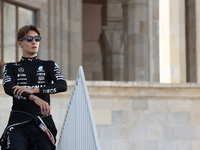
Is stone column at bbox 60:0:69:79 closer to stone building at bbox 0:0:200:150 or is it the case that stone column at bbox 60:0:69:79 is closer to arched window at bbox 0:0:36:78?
stone building at bbox 0:0:200:150

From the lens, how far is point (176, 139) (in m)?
8.65

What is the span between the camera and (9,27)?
15984mm

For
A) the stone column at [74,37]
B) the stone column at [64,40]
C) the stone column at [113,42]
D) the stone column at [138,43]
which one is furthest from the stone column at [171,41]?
the stone column at [113,42]

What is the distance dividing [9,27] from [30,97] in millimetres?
12450

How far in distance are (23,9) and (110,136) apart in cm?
930

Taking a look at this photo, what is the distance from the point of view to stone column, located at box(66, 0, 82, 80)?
1805 cm

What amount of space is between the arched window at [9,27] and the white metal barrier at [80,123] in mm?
10602

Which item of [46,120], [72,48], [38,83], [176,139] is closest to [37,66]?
[38,83]

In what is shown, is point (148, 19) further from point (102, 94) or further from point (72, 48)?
point (102, 94)

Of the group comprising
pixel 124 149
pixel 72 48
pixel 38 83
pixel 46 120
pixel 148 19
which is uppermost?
pixel 148 19

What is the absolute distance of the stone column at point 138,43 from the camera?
1778 cm

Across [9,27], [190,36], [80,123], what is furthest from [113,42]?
[80,123]

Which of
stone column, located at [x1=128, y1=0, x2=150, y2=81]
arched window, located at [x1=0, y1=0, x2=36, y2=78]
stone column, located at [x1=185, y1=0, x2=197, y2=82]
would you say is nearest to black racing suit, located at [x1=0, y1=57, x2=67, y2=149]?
arched window, located at [x1=0, y1=0, x2=36, y2=78]

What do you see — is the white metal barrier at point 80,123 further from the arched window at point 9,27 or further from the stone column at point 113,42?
the stone column at point 113,42
